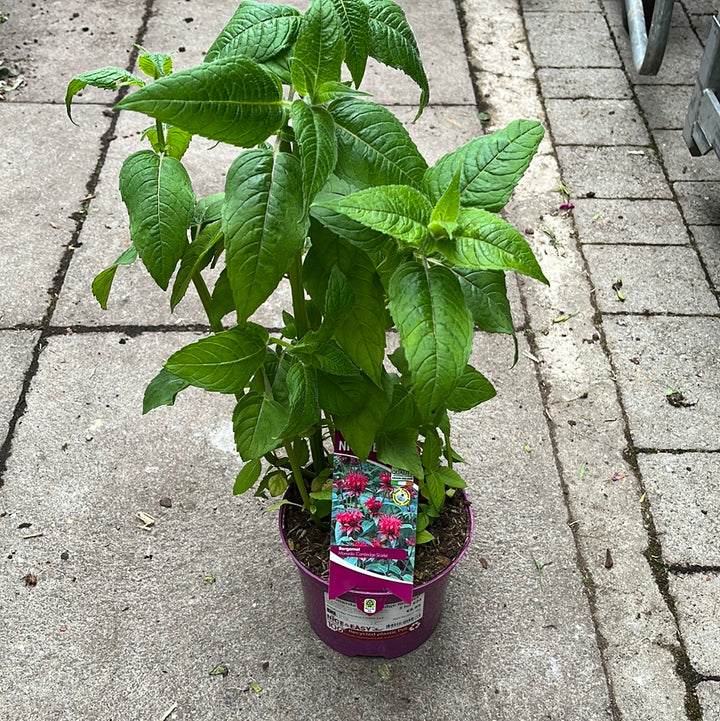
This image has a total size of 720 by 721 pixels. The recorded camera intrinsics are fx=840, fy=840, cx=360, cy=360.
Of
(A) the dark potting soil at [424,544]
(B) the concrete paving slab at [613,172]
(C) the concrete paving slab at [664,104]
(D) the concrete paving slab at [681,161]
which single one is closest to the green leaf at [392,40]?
(A) the dark potting soil at [424,544]

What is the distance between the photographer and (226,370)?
1473 millimetres

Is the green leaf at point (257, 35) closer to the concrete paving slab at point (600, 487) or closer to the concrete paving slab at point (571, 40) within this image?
the concrete paving slab at point (600, 487)

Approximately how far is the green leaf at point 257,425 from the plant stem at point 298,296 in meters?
0.15

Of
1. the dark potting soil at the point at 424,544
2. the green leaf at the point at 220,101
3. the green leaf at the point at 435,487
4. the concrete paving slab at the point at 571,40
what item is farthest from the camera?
the concrete paving slab at the point at 571,40

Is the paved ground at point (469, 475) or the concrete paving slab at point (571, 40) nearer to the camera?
the paved ground at point (469, 475)

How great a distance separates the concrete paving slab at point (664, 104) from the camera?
3.87m

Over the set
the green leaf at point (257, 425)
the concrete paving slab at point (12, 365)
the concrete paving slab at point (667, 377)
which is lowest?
the concrete paving slab at point (667, 377)

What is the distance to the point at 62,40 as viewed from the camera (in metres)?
4.29

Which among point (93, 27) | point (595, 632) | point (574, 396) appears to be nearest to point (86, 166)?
point (93, 27)

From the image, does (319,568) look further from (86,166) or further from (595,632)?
(86,166)

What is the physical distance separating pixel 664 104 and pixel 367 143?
3182mm

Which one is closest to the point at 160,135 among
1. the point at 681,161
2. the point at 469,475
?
the point at 469,475

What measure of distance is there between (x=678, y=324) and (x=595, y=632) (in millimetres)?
1266

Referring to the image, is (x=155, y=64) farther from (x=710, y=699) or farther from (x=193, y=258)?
(x=710, y=699)
